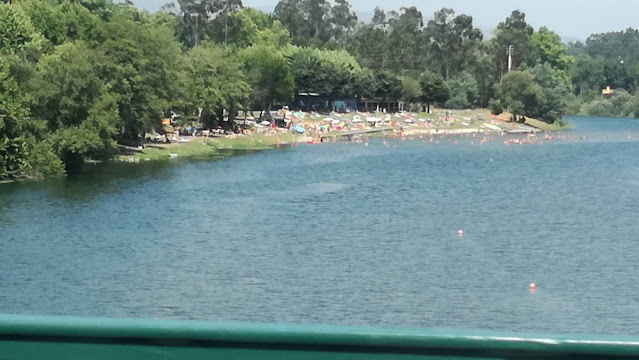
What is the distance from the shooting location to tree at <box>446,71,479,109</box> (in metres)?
157

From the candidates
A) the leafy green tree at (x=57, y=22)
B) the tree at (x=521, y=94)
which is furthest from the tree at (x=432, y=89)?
the leafy green tree at (x=57, y=22)

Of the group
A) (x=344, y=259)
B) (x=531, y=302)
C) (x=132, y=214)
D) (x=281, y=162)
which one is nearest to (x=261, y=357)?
(x=531, y=302)

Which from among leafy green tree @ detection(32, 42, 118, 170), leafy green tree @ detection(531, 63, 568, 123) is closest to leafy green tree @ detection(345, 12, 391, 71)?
leafy green tree @ detection(531, 63, 568, 123)

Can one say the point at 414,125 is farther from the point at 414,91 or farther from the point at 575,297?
the point at 575,297

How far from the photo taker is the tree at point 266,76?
117 m

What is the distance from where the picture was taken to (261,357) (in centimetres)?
388

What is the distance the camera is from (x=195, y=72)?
96.5 m

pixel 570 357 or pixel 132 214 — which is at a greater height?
pixel 570 357

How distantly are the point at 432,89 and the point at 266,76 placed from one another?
1558 inches

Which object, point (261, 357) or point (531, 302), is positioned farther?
point (531, 302)

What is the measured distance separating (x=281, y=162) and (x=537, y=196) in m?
27.4

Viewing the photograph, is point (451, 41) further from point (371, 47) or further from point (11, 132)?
point (11, 132)

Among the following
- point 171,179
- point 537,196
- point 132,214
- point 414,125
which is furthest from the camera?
point 414,125

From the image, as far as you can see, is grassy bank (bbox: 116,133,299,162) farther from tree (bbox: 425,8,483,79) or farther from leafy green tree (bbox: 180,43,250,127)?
tree (bbox: 425,8,483,79)
